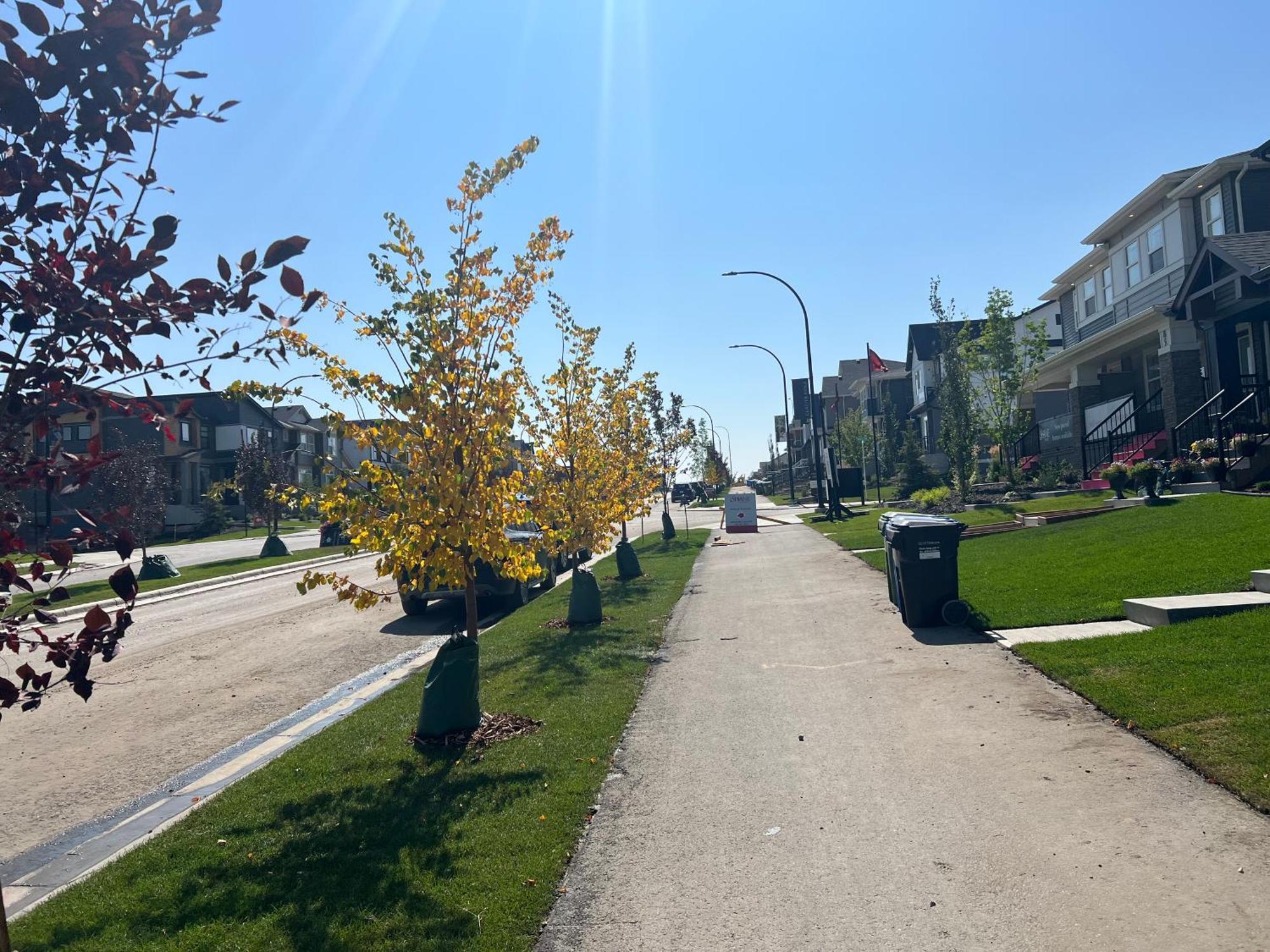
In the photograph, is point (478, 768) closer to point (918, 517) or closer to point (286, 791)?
point (286, 791)

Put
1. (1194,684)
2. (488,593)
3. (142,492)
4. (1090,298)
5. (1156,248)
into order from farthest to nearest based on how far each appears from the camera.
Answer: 1. (1090,298)
2. (142,492)
3. (1156,248)
4. (488,593)
5. (1194,684)

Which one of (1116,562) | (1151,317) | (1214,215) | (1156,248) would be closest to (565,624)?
(1116,562)

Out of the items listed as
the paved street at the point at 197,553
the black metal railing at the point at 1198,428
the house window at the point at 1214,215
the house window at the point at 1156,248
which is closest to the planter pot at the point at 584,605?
the black metal railing at the point at 1198,428

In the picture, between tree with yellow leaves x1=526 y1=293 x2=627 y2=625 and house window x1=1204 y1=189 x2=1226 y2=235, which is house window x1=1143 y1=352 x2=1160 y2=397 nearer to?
house window x1=1204 y1=189 x2=1226 y2=235

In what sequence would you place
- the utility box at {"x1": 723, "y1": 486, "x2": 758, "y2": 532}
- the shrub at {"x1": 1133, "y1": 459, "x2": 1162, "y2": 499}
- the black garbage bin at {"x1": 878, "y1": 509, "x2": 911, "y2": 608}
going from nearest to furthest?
1. the black garbage bin at {"x1": 878, "y1": 509, "x2": 911, "y2": 608}
2. the shrub at {"x1": 1133, "y1": 459, "x2": 1162, "y2": 499}
3. the utility box at {"x1": 723, "y1": 486, "x2": 758, "y2": 532}

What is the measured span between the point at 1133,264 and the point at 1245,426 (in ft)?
41.6

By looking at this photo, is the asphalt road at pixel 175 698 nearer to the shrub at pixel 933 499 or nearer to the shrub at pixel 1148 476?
the shrub at pixel 1148 476

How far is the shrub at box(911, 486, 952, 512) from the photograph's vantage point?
27438 mm

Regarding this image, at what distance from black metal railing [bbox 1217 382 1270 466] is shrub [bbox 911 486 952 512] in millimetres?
8571

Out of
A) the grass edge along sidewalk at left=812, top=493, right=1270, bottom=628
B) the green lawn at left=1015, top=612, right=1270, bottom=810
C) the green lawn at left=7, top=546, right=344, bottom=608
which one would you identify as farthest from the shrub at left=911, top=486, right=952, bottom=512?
the green lawn at left=7, top=546, right=344, bottom=608

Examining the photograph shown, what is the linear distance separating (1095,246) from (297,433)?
63.9m

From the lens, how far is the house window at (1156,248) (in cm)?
2673

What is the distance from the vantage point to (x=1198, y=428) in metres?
20.9

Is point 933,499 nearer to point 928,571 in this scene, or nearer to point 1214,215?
point 1214,215
